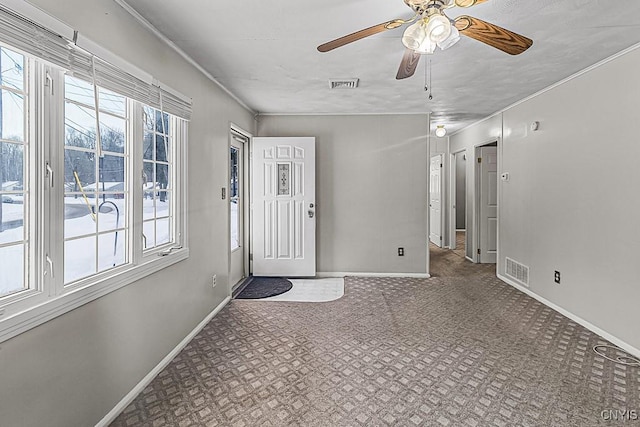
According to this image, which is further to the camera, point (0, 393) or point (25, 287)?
point (25, 287)

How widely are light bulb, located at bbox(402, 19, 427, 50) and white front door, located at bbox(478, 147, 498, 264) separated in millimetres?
4638

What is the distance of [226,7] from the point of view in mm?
2115

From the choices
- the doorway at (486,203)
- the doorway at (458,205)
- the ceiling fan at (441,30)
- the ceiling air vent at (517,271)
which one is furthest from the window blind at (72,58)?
the doorway at (458,205)

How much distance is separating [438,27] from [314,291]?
11.3ft

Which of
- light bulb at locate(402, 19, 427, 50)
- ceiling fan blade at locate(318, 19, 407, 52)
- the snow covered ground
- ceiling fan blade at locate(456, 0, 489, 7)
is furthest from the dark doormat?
ceiling fan blade at locate(456, 0, 489, 7)

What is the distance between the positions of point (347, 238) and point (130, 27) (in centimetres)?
375

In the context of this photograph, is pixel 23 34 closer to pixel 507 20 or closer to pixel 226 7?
pixel 226 7

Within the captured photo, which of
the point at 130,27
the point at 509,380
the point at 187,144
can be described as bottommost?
the point at 509,380

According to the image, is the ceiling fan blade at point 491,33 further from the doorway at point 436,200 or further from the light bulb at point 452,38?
the doorway at point 436,200

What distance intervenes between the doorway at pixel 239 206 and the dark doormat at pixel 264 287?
221mm

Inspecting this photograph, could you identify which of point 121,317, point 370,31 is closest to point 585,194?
point 370,31

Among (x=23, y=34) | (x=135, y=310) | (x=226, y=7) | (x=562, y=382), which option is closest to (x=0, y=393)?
(x=135, y=310)

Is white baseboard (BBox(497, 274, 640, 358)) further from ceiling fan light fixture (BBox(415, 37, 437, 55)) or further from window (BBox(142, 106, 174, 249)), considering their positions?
window (BBox(142, 106, 174, 249))

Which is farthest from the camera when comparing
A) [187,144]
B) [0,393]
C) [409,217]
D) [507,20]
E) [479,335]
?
[409,217]
